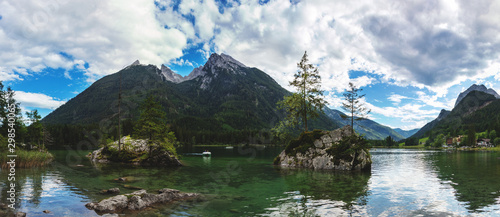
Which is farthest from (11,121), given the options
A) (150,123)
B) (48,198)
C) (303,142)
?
(303,142)

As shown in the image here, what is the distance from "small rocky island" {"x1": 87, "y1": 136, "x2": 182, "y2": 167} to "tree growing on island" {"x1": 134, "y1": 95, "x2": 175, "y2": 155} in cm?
158

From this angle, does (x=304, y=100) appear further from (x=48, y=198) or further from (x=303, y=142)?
(x=48, y=198)

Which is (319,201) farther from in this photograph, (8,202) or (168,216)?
(8,202)

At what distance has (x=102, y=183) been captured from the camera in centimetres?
2816

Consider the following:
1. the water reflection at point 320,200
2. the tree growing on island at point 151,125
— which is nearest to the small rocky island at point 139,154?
the tree growing on island at point 151,125

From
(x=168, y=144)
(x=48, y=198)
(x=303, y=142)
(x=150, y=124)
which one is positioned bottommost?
(x=48, y=198)

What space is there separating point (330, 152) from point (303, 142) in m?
5.87

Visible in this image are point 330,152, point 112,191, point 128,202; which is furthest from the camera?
point 330,152

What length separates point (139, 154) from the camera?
2135 inches

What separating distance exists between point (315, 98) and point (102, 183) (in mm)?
40449

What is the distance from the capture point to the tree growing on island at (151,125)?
167 ft

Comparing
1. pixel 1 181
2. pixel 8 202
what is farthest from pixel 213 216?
pixel 1 181

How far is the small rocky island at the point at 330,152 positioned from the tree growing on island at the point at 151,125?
84.6ft

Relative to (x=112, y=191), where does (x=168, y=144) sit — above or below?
above
